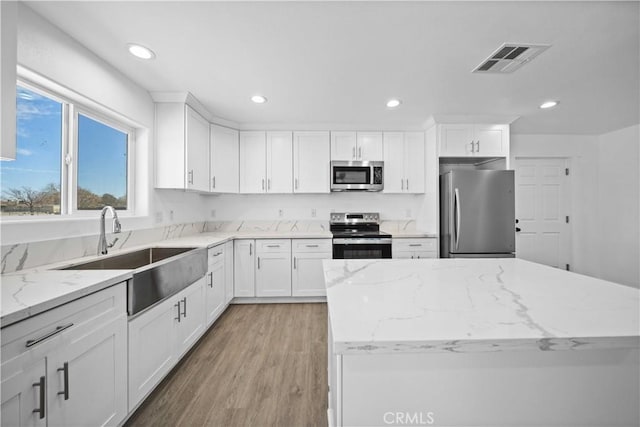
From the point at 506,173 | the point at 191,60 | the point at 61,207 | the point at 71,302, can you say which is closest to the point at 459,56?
the point at 506,173

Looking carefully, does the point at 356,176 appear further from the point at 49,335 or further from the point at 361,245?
the point at 49,335

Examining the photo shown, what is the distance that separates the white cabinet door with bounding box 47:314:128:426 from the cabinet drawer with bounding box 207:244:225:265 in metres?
1.23

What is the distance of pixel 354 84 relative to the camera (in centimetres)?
246

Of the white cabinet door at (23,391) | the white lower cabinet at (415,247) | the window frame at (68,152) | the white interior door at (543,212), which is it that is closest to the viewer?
the white cabinet door at (23,391)

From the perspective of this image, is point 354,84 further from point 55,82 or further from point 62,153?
point 62,153

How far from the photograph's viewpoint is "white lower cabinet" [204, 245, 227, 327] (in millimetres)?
2590

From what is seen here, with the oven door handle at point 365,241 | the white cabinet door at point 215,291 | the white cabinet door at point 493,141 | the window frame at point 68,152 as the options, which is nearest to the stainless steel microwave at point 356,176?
the oven door handle at point 365,241

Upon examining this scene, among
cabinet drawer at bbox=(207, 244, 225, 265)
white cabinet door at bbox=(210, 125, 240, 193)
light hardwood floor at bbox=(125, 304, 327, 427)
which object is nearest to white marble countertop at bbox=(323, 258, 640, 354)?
light hardwood floor at bbox=(125, 304, 327, 427)

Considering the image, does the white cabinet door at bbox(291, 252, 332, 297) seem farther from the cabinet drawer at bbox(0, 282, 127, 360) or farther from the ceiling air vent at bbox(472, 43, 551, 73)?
the ceiling air vent at bbox(472, 43, 551, 73)

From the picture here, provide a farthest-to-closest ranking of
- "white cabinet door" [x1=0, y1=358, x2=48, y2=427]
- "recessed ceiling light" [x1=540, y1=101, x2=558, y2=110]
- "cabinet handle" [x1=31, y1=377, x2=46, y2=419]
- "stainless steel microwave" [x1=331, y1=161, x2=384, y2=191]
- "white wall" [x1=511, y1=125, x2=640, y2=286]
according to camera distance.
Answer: "white wall" [x1=511, y1=125, x2=640, y2=286] < "stainless steel microwave" [x1=331, y1=161, x2=384, y2=191] < "recessed ceiling light" [x1=540, y1=101, x2=558, y2=110] < "cabinet handle" [x1=31, y1=377, x2=46, y2=419] < "white cabinet door" [x1=0, y1=358, x2=48, y2=427]

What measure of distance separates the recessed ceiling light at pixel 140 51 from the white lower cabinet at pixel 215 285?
5.48ft

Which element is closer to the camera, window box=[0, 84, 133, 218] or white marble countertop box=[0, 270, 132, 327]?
white marble countertop box=[0, 270, 132, 327]

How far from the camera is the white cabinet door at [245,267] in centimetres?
337

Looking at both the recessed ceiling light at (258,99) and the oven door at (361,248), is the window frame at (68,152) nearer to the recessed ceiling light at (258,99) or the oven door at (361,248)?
the recessed ceiling light at (258,99)
